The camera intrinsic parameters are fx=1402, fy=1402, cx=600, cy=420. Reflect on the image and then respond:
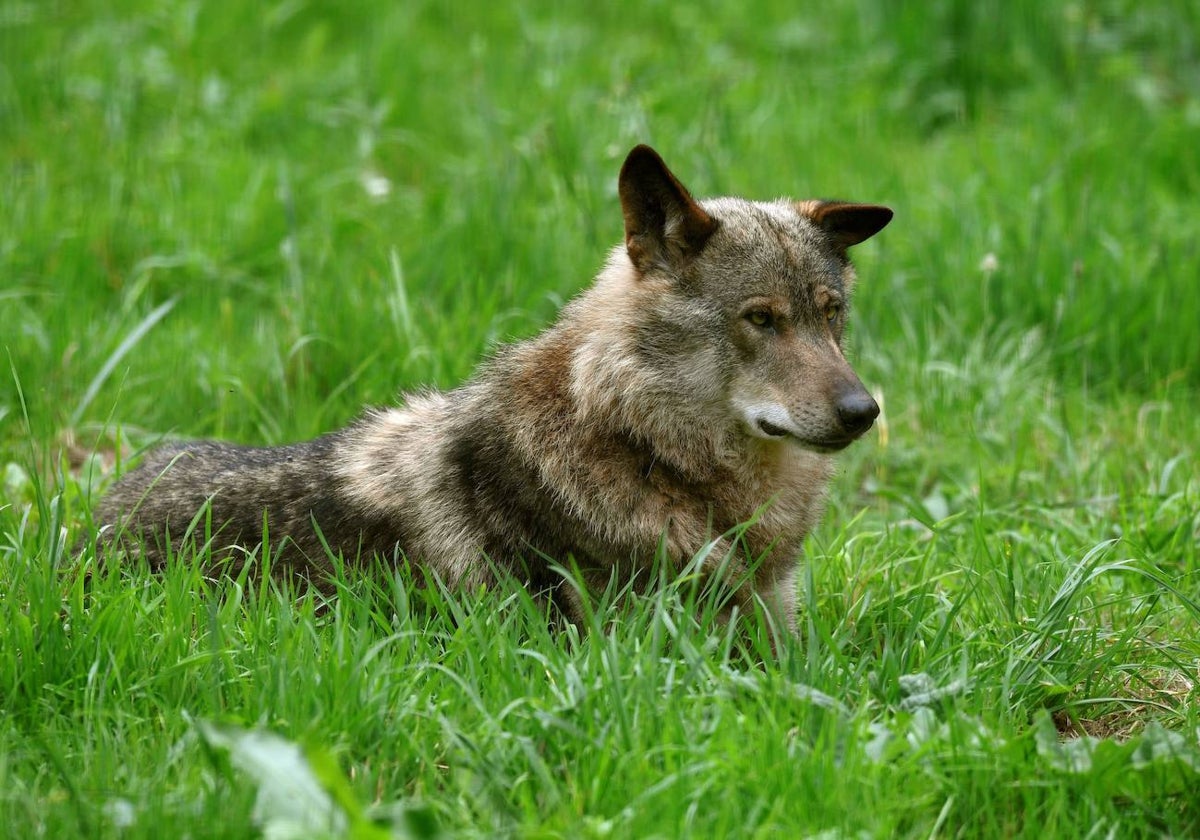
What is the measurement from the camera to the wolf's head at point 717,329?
161 inches

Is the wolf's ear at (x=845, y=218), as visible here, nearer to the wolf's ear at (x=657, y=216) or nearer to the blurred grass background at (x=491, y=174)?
the wolf's ear at (x=657, y=216)

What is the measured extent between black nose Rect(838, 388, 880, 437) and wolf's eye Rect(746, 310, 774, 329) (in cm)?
34

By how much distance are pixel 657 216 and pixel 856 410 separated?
857mm

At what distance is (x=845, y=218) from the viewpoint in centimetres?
454

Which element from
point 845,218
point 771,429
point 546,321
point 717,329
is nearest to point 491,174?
point 546,321

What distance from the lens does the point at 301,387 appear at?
5734 millimetres

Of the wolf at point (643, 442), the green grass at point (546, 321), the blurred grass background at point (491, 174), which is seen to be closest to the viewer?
the green grass at point (546, 321)

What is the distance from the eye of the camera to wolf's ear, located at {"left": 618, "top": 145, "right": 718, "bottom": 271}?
4145 millimetres

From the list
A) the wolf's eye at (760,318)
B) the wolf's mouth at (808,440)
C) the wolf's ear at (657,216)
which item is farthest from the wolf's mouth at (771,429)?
the wolf's ear at (657,216)

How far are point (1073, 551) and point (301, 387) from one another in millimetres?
3050

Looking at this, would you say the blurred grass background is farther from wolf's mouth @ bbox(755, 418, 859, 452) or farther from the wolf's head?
wolf's mouth @ bbox(755, 418, 859, 452)

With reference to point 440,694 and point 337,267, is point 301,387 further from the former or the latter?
point 440,694

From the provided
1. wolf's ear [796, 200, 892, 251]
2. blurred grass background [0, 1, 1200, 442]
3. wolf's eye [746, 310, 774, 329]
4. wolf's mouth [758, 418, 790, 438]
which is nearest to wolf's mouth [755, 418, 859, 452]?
wolf's mouth [758, 418, 790, 438]

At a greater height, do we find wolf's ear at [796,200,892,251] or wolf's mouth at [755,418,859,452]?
wolf's ear at [796,200,892,251]
